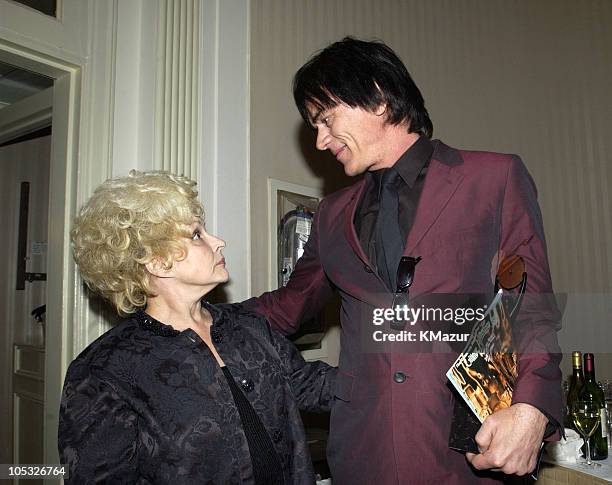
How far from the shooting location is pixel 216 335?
4.48 feet

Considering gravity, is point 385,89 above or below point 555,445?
above

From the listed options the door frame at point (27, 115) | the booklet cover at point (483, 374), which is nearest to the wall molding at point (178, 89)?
the door frame at point (27, 115)

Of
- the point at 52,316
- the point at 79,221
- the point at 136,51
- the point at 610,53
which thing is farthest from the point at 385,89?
the point at 610,53

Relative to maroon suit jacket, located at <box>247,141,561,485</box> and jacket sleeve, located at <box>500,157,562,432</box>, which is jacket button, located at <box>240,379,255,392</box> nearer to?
maroon suit jacket, located at <box>247,141,561,485</box>

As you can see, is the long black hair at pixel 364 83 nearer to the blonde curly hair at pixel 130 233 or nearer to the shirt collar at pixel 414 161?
the shirt collar at pixel 414 161

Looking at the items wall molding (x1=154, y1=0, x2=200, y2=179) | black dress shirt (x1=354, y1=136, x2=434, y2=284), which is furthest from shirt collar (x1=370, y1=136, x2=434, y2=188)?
wall molding (x1=154, y1=0, x2=200, y2=179)

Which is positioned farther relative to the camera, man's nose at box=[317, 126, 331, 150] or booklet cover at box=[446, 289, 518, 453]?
man's nose at box=[317, 126, 331, 150]

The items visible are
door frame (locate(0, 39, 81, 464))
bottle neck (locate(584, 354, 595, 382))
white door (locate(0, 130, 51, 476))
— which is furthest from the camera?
white door (locate(0, 130, 51, 476))

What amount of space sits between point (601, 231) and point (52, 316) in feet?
11.7

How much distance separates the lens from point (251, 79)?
219cm

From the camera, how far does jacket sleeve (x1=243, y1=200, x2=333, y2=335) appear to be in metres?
1.62

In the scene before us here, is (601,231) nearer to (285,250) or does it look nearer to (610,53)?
(610,53)

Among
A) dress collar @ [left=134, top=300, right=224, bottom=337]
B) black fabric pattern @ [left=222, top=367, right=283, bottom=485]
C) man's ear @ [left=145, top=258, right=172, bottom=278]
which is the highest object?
man's ear @ [left=145, top=258, right=172, bottom=278]

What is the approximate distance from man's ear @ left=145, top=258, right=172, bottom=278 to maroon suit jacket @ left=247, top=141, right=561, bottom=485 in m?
0.47
